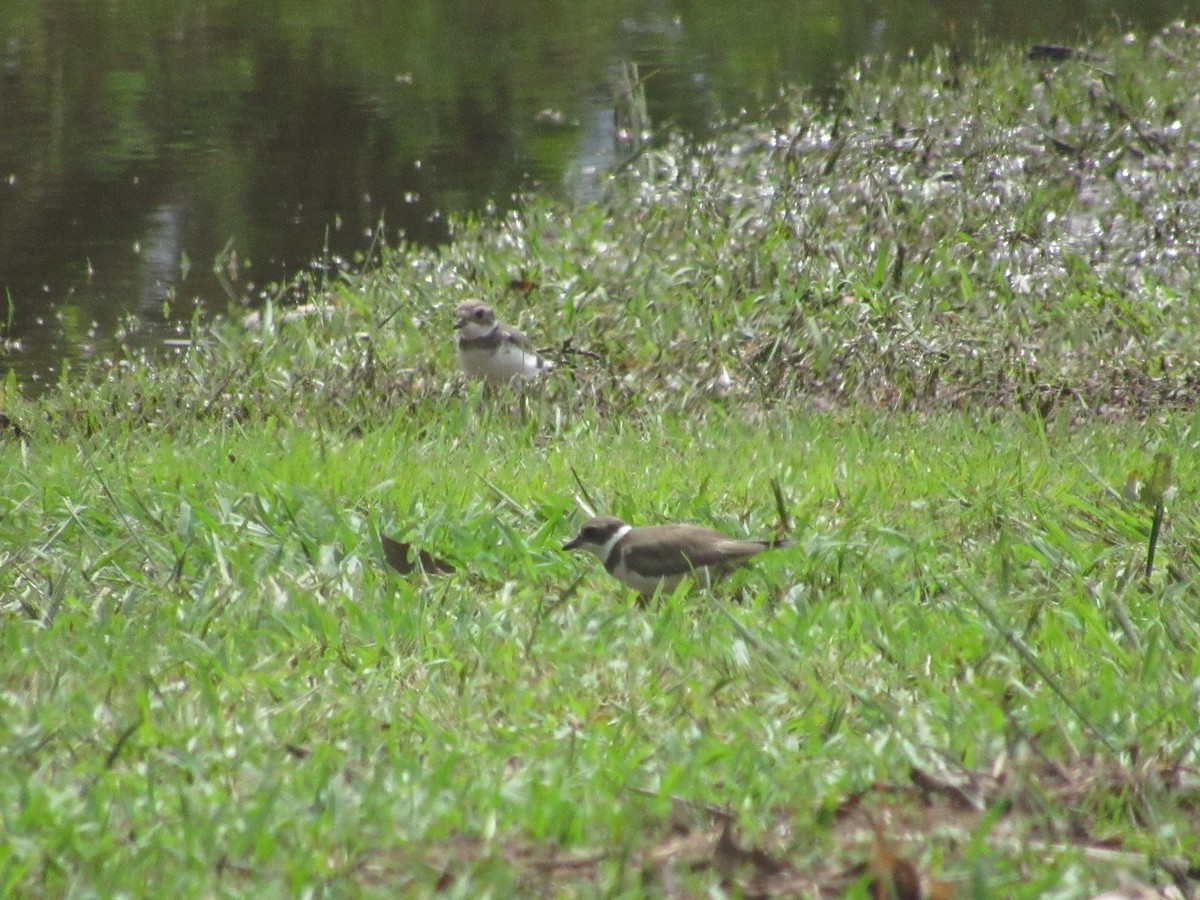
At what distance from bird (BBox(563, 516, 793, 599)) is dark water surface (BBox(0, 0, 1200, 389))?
4.72 m

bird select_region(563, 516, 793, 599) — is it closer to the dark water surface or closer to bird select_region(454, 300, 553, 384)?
bird select_region(454, 300, 553, 384)

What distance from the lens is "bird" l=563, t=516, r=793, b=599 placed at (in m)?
4.89

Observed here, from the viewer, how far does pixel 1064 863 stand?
10.2 feet

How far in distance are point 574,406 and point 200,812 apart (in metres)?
4.47

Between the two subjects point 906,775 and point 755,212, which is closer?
point 906,775

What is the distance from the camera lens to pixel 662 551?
4898mm

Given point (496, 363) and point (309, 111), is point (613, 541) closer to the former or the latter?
point (496, 363)

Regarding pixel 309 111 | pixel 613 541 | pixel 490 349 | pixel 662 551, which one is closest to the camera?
pixel 662 551

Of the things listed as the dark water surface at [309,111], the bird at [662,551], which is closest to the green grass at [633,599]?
the bird at [662,551]

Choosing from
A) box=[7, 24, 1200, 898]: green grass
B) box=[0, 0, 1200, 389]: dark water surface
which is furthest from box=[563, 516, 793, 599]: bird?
box=[0, 0, 1200, 389]: dark water surface

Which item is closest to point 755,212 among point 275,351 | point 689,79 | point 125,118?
point 275,351

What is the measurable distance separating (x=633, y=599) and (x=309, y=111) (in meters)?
10.4

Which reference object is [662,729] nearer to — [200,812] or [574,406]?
[200,812]

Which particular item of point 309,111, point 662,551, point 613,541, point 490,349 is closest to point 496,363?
point 490,349
